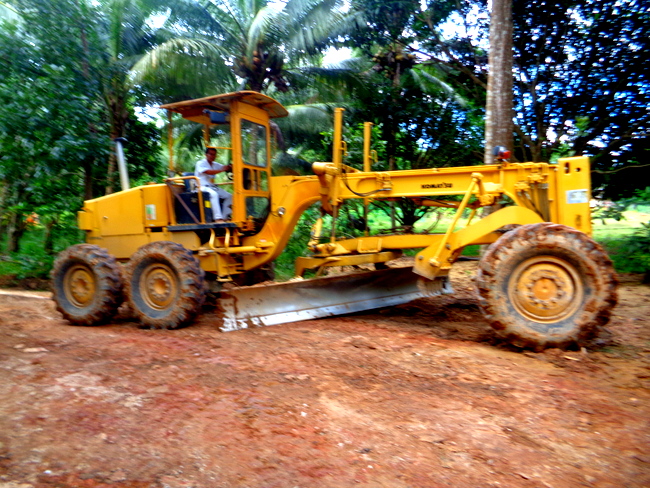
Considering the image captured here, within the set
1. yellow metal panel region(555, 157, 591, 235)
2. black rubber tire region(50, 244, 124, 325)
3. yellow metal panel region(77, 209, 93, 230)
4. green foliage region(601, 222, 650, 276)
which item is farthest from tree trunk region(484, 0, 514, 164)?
yellow metal panel region(77, 209, 93, 230)

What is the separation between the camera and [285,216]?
23.5ft

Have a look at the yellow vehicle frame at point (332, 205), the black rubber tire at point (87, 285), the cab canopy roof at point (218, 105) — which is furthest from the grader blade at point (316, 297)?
the cab canopy roof at point (218, 105)

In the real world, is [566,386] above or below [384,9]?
below

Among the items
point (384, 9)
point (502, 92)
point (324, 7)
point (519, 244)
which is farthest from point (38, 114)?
point (519, 244)

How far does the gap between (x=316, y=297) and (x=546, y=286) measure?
9.82ft

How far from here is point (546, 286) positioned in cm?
510

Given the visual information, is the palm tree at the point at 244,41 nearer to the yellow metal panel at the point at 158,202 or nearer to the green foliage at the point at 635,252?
the yellow metal panel at the point at 158,202

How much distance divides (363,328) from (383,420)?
2729 mm

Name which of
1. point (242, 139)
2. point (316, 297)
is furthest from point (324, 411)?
point (242, 139)

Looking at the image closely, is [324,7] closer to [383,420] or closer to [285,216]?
[285,216]

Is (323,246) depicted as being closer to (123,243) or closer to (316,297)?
(316,297)

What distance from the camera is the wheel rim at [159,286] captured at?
22.0 feet

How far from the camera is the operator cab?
6973 mm

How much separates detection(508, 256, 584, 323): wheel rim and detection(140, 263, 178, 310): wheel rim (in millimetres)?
4136
